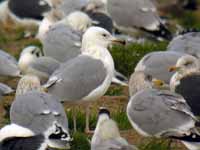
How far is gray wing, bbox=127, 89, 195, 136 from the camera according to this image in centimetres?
992

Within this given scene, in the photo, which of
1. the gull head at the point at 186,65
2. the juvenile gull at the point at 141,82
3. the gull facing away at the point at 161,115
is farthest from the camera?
the gull head at the point at 186,65

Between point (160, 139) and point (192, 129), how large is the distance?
0.65 metres

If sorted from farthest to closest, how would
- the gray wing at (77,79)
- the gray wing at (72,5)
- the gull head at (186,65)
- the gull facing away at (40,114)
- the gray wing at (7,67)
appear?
1. the gray wing at (72,5)
2. the gray wing at (7,67)
3. the gull head at (186,65)
4. the gray wing at (77,79)
5. the gull facing away at (40,114)

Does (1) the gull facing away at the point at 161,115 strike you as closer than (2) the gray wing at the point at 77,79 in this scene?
Yes

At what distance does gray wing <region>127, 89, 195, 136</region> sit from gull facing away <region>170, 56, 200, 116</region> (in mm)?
580

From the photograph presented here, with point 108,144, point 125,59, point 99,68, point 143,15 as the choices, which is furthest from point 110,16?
point 108,144

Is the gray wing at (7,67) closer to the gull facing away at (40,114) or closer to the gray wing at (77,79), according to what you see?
the gray wing at (77,79)

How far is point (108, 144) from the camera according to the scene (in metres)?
8.94

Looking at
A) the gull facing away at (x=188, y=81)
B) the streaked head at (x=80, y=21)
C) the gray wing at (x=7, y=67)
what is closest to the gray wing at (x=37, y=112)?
the gull facing away at (x=188, y=81)

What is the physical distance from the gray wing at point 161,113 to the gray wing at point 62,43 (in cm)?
376

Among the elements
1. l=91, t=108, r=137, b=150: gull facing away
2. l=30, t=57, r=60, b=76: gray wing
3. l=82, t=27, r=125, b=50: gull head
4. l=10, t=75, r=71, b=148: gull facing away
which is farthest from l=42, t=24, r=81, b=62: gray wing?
l=91, t=108, r=137, b=150: gull facing away

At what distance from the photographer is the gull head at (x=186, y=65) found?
1185 centimetres

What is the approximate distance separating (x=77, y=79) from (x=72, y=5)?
6667 millimetres

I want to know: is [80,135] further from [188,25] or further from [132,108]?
[188,25]
